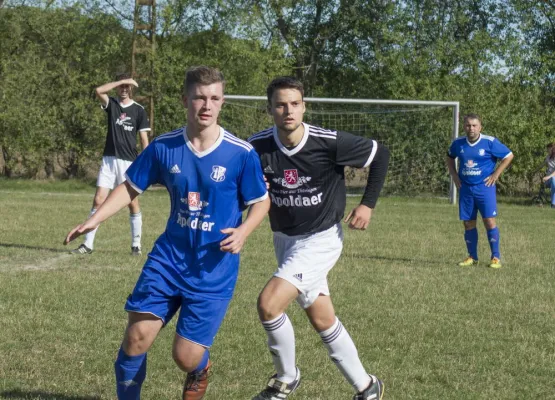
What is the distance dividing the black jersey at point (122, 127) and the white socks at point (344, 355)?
691 centimetres

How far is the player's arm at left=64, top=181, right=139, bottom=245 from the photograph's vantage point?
4.38 metres

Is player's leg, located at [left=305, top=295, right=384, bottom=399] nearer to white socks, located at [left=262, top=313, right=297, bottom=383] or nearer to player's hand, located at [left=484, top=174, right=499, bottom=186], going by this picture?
white socks, located at [left=262, top=313, right=297, bottom=383]

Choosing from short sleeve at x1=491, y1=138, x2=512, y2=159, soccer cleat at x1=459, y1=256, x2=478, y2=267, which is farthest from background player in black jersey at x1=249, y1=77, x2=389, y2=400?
short sleeve at x1=491, y1=138, x2=512, y2=159

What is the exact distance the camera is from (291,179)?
201 inches

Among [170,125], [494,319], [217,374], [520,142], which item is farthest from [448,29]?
[217,374]

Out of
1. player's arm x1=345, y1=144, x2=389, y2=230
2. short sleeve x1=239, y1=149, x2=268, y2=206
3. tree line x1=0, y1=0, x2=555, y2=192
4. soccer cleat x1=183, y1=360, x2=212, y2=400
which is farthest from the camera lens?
tree line x1=0, y1=0, x2=555, y2=192

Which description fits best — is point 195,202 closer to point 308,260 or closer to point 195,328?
point 195,328

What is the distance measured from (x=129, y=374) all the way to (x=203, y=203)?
928 mm

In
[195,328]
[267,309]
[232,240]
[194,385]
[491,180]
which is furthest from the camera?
[491,180]

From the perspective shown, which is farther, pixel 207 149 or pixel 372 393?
pixel 372 393

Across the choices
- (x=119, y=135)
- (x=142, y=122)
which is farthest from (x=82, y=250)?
(x=142, y=122)

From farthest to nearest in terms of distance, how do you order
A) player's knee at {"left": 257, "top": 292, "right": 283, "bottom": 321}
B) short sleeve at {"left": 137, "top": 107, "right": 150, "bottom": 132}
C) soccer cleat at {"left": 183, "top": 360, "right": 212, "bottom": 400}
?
short sleeve at {"left": 137, "top": 107, "right": 150, "bottom": 132}
player's knee at {"left": 257, "top": 292, "right": 283, "bottom": 321}
soccer cleat at {"left": 183, "top": 360, "right": 212, "bottom": 400}

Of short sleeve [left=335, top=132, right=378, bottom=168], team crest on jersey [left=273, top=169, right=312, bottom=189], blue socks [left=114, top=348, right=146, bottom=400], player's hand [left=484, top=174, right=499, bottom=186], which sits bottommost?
blue socks [left=114, top=348, right=146, bottom=400]

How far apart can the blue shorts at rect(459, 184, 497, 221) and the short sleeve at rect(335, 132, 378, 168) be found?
256 inches
